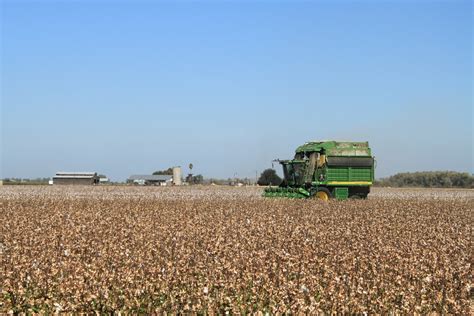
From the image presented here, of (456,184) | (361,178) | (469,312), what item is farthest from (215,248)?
(456,184)

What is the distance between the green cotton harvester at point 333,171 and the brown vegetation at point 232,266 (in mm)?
11879

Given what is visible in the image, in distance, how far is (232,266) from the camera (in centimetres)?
1071

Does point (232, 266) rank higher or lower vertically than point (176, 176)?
lower

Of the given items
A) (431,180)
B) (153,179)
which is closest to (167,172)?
(153,179)

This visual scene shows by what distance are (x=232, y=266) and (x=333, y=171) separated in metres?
20.9

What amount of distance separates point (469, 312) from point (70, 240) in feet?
30.1

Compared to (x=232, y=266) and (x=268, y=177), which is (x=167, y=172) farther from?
(x=232, y=266)

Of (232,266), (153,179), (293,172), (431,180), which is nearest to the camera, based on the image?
(232,266)

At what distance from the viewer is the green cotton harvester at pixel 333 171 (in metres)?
31.0

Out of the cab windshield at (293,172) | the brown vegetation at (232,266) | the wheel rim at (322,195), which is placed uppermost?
the cab windshield at (293,172)

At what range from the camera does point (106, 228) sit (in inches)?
654

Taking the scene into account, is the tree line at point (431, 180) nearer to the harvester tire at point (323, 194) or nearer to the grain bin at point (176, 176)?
the grain bin at point (176, 176)

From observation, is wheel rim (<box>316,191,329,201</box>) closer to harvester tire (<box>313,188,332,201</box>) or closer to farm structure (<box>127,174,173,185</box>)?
harvester tire (<box>313,188,332,201</box>)

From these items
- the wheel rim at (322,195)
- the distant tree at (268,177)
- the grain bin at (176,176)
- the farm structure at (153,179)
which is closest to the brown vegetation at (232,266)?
the wheel rim at (322,195)
